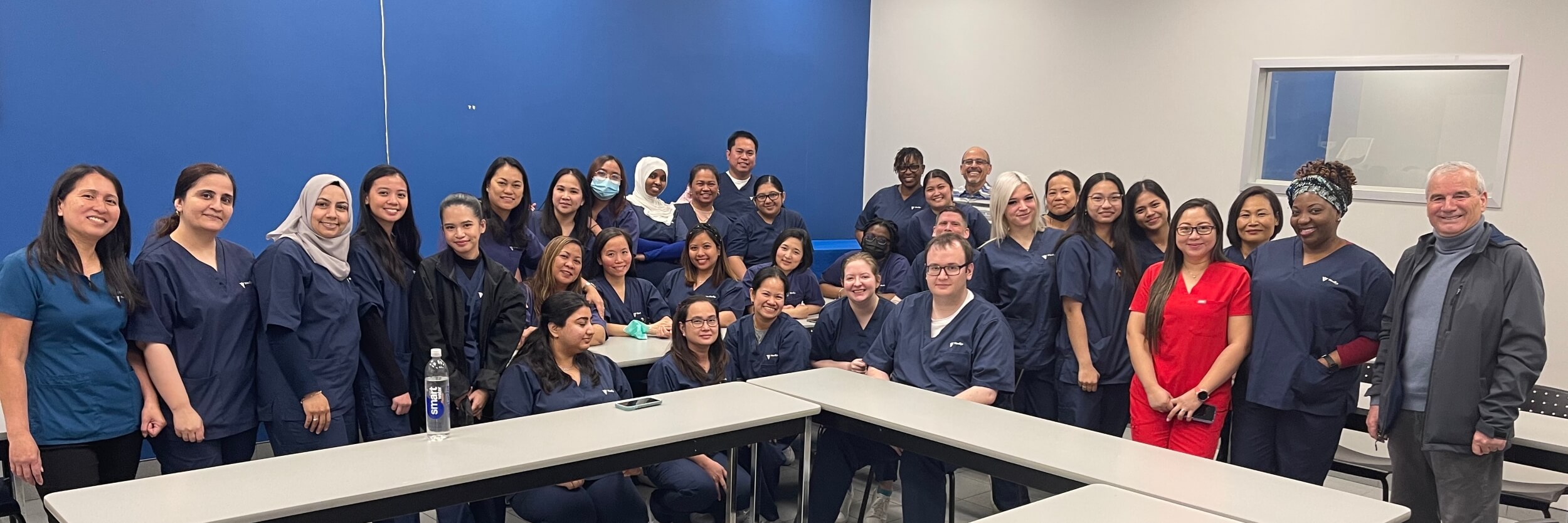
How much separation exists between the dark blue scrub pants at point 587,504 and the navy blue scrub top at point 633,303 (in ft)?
4.06

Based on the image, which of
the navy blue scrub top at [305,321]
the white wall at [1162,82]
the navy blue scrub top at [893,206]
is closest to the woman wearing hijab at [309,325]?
the navy blue scrub top at [305,321]

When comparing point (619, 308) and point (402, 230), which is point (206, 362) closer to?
point (402, 230)

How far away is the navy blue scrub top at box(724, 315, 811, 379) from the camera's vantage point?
13.4ft

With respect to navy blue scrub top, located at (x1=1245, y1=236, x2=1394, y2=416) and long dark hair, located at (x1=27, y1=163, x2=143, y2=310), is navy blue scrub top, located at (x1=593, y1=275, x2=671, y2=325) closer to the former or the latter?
long dark hair, located at (x1=27, y1=163, x2=143, y2=310)

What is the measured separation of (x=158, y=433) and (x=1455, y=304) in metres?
3.65

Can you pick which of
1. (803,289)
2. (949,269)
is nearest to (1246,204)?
(949,269)

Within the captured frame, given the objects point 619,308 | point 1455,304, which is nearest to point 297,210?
point 619,308

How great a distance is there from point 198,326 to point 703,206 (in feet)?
9.85

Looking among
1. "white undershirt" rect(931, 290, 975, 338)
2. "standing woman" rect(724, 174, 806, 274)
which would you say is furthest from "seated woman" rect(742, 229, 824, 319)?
"white undershirt" rect(931, 290, 975, 338)

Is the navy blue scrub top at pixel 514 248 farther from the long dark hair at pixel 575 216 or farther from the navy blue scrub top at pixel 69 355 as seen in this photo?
the navy blue scrub top at pixel 69 355

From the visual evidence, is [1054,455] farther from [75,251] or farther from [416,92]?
[416,92]

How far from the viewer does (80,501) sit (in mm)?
2100

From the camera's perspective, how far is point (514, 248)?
4.22 m

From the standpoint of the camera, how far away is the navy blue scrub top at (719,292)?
474 centimetres
